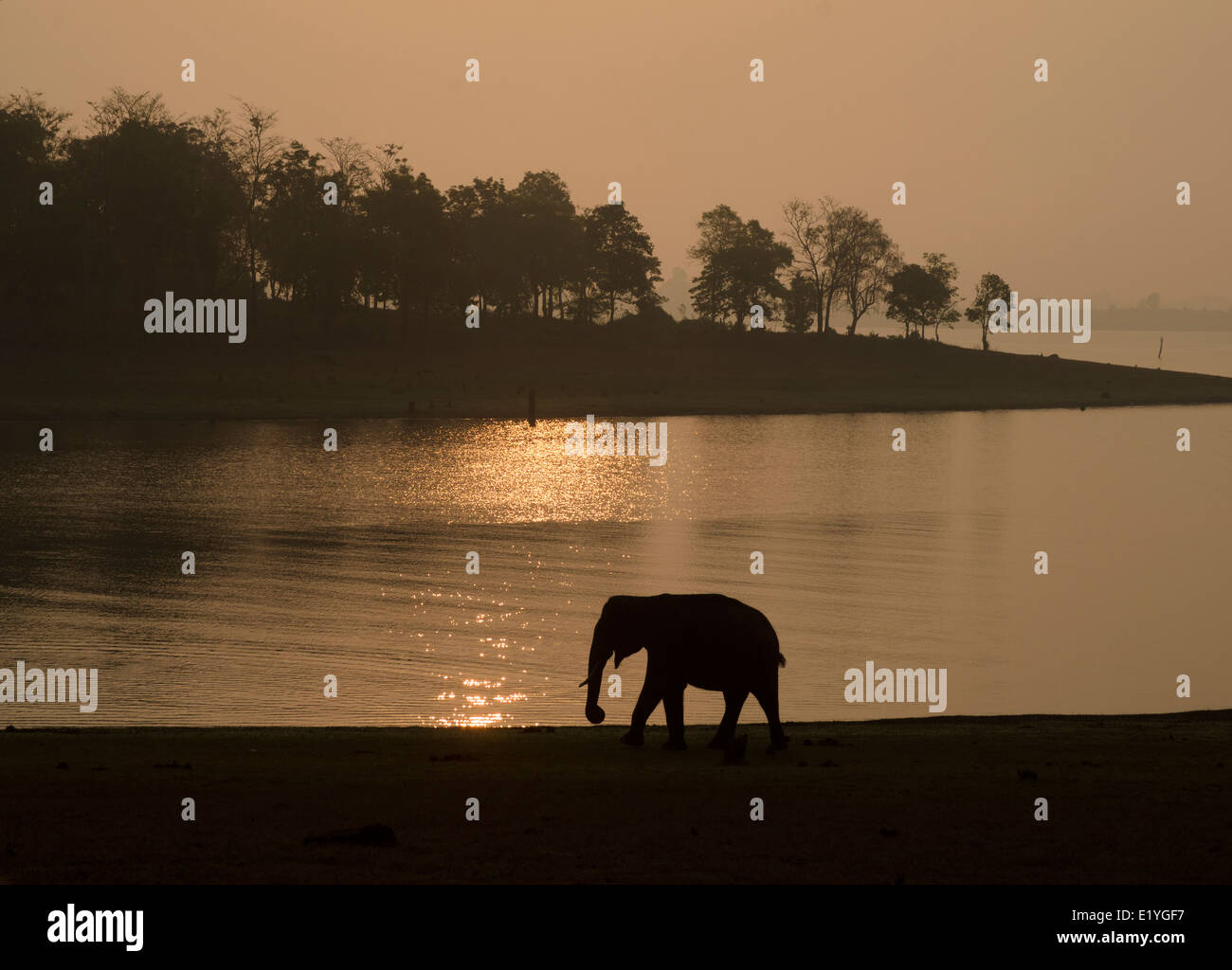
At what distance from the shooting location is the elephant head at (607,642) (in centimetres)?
1452

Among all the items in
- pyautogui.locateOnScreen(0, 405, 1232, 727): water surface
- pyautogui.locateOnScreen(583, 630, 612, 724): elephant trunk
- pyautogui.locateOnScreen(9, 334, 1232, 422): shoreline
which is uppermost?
pyautogui.locateOnScreen(9, 334, 1232, 422): shoreline

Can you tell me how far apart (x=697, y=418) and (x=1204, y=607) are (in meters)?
73.0

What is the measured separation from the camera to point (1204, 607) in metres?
32.9

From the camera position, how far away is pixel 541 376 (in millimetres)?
118375

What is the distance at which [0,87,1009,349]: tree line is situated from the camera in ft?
365

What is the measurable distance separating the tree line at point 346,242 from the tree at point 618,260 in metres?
0.18

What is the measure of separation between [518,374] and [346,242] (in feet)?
62.8

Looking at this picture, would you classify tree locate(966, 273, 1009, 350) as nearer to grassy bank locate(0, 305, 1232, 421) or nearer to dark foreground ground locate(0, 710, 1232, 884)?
grassy bank locate(0, 305, 1232, 421)

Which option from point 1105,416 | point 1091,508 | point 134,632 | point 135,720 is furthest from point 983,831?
point 1105,416

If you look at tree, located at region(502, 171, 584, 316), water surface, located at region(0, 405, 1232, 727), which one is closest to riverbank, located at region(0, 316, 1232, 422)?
tree, located at region(502, 171, 584, 316)

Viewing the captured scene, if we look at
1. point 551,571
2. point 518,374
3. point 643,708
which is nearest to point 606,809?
point 643,708

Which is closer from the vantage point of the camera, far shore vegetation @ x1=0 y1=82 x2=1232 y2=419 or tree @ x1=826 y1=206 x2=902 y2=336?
far shore vegetation @ x1=0 y1=82 x2=1232 y2=419

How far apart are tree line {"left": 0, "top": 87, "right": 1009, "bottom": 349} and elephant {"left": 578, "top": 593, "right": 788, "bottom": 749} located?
102 metres
